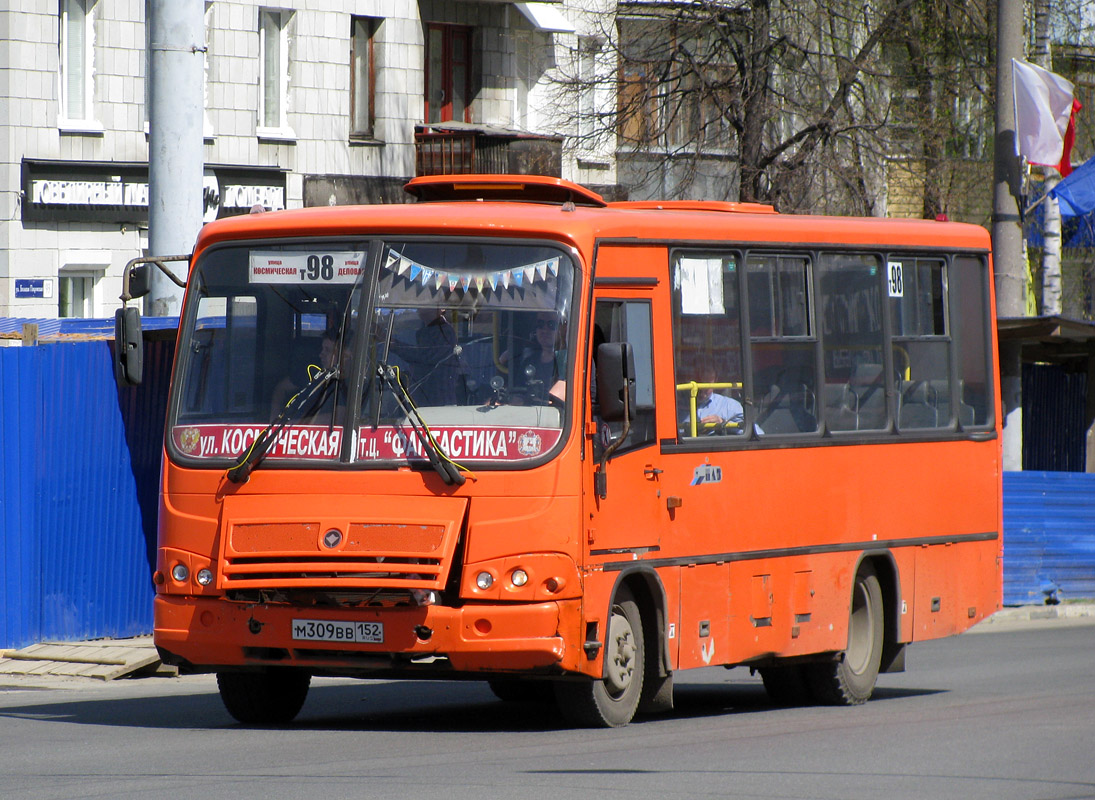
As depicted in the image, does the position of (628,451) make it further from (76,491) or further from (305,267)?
(76,491)

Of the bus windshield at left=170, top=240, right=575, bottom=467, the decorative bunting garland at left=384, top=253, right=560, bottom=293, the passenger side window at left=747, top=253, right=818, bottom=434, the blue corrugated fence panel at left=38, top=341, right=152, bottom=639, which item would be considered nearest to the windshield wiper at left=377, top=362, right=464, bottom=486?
the bus windshield at left=170, top=240, right=575, bottom=467

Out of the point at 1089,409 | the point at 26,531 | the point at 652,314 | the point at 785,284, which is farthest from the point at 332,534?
the point at 1089,409

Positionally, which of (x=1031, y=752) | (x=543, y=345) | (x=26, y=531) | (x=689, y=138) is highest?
(x=689, y=138)

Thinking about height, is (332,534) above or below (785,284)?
below

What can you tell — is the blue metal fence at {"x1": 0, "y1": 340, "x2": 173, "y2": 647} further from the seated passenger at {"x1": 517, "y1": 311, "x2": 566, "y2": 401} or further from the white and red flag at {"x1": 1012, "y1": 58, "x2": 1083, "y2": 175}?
the white and red flag at {"x1": 1012, "y1": 58, "x2": 1083, "y2": 175}

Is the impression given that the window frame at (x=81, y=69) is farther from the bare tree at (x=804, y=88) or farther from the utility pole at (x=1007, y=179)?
the utility pole at (x=1007, y=179)

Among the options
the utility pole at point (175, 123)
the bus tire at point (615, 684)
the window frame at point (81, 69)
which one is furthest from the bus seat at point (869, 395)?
the window frame at point (81, 69)

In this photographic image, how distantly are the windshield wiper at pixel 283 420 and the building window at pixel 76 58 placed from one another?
1750cm

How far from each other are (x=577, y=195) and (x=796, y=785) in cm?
450

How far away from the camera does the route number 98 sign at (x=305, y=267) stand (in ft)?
34.6

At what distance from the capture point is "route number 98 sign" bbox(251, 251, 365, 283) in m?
10.5

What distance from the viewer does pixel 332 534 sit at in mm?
9969

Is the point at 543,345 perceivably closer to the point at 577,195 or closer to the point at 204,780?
the point at 577,195

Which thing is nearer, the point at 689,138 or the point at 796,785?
the point at 796,785
